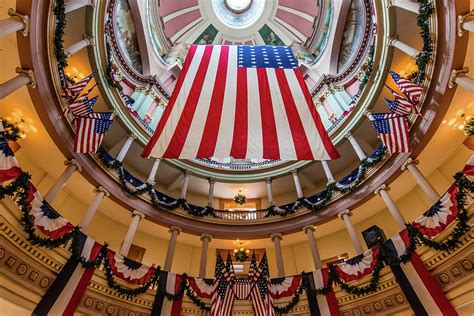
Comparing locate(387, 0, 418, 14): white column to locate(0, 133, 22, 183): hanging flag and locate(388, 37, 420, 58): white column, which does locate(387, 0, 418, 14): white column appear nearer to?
locate(388, 37, 420, 58): white column

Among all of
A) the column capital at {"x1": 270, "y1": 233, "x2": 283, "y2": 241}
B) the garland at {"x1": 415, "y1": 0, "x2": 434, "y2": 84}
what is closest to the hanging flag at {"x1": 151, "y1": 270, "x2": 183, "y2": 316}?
the column capital at {"x1": 270, "y1": 233, "x2": 283, "y2": 241}


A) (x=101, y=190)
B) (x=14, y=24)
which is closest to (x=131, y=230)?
(x=101, y=190)

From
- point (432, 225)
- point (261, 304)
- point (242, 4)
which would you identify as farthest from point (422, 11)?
point (242, 4)

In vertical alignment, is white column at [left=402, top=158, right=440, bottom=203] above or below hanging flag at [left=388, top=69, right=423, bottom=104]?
below

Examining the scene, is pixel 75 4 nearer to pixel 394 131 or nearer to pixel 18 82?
pixel 18 82

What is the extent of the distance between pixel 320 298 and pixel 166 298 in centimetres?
600

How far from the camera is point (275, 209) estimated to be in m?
15.3

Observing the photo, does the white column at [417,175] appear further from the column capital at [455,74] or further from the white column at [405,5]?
the white column at [405,5]

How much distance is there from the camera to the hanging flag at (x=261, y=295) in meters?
9.68

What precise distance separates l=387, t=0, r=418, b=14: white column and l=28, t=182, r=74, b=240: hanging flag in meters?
14.2

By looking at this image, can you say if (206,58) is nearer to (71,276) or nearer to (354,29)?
(71,276)

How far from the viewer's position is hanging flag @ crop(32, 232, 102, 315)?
8.09m

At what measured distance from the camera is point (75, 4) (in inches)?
423

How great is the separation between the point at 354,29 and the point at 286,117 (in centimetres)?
1467
